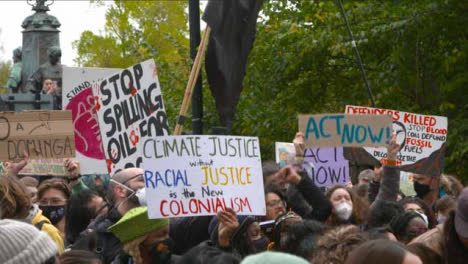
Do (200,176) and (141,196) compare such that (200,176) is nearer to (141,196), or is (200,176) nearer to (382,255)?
(141,196)

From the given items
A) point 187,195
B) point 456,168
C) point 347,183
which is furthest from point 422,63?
point 187,195

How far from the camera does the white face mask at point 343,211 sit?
7508 mm

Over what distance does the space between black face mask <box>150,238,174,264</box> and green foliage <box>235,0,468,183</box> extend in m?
9.61

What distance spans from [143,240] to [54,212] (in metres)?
2.21

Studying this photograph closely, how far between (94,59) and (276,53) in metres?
27.9

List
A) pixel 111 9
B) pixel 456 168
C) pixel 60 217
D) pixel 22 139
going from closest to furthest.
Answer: pixel 60 217
pixel 22 139
pixel 456 168
pixel 111 9

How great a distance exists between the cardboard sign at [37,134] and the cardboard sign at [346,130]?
6.26ft

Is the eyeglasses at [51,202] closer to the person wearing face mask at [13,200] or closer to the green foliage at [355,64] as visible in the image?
the person wearing face mask at [13,200]

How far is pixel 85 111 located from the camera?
9.47 metres

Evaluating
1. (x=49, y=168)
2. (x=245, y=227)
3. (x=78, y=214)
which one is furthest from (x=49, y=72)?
(x=245, y=227)

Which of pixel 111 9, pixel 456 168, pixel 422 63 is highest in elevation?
pixel 111 9

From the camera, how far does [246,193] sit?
6.07m

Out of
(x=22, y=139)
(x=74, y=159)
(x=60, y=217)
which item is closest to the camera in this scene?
(x=60, y=217)

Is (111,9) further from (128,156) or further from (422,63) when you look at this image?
(128,156)
